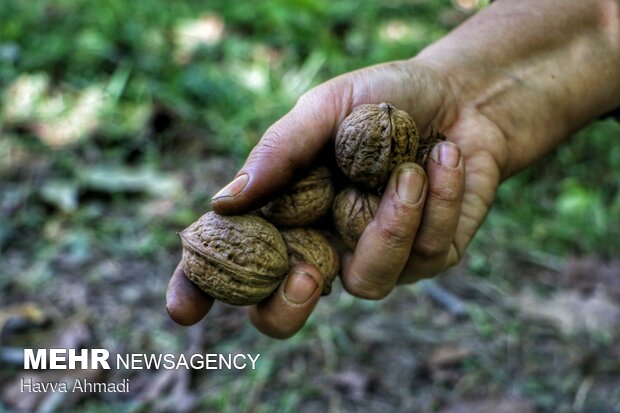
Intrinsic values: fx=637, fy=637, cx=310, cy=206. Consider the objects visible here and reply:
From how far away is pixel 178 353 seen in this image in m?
2.86

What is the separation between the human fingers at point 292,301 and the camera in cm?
187

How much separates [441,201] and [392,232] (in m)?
0.18

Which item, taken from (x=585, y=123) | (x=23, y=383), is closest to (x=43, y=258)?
(x=23, y=383)

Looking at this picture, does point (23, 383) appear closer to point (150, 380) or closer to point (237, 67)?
point (150, 380)

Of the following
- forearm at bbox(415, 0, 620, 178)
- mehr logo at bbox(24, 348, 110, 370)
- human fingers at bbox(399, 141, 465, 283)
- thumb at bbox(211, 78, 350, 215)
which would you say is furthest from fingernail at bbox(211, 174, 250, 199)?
mehr logo at bbox(24, 348, 110, 370)

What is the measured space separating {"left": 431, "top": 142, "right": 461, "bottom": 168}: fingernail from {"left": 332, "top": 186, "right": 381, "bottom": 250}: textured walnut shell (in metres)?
0.22

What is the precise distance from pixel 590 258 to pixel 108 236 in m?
2.64

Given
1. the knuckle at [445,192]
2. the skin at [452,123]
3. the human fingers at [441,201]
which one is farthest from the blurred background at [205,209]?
the knuckle at [445,192]

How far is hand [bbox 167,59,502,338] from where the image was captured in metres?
1.86

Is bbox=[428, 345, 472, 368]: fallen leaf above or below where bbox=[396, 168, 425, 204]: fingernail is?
below

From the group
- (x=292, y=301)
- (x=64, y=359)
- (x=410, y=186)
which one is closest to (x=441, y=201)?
(x=410, y=186)

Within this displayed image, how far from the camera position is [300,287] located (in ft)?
6.11

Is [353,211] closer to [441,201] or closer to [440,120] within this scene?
[441,201]

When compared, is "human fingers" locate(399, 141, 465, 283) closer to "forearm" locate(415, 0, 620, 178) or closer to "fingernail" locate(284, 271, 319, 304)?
"fingernail" locate(284, 271, 319, 304)
